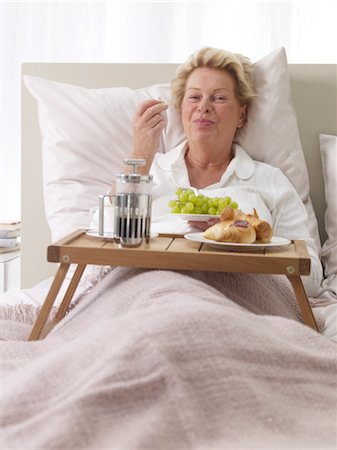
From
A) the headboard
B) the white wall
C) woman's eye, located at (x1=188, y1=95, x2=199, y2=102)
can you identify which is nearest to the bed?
the headboard

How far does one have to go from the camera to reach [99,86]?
8.71 feet

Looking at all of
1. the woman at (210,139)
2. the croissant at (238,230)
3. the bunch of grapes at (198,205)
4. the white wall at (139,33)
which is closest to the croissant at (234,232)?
the croissant at (238,230)

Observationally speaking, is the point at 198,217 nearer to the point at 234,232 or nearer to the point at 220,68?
the point at 234,232

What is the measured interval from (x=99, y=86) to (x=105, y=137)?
270 millimetres

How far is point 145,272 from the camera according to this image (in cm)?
165

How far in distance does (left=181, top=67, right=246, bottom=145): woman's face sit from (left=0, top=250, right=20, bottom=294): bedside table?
0.83 m

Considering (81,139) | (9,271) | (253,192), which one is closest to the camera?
(253,192)

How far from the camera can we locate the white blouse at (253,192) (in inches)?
85.1

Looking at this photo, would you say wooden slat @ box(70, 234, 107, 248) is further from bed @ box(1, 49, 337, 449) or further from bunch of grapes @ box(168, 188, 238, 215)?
bunch of grapes @ box(168, 188, 238, 215)

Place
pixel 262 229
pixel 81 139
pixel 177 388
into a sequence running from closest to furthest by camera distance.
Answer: pixel 177 388, pixel 262 229, pixel 81 139

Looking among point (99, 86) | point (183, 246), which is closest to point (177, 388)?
point (183, 246)

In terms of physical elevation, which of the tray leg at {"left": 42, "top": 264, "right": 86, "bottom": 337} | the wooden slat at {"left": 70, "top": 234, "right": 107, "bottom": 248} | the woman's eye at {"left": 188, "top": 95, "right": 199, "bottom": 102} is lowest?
the tray leg at {"left": 42, "top": 264, "right": 86, "bottom": 337}

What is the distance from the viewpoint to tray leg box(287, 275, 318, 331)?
1.67 m

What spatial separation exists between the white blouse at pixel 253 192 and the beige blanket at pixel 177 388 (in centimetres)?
85
